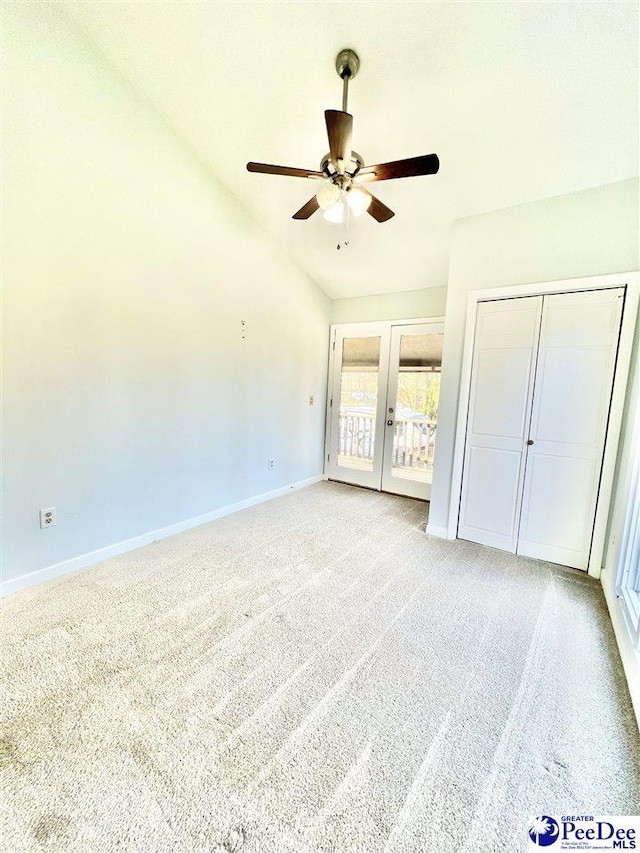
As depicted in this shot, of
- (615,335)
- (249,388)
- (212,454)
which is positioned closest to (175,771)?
(212,454)

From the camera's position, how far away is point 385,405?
14.0 feet

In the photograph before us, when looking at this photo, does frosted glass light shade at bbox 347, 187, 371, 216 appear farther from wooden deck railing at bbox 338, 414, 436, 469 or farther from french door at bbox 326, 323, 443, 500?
wooden deck railing at bbox 338, 414, 436, 469

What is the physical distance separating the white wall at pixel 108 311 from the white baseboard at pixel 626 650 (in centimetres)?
298

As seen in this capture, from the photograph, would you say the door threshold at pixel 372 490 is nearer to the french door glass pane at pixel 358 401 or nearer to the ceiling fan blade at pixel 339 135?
the french door glass pane at pixel 358 401

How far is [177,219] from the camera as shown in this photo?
2.72m

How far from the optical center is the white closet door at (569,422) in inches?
93.9

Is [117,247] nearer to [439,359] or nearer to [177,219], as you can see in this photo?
[177,219]

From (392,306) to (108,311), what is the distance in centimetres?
295

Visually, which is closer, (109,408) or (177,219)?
(109,408)

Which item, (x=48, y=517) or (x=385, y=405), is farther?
(x=385, y=405)

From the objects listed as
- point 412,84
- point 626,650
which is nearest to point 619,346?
point 626,650

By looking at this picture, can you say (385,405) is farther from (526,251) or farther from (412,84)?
(412,84)

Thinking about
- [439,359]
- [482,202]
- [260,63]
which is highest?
[260,63]

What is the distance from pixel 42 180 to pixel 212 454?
7.12 feet
